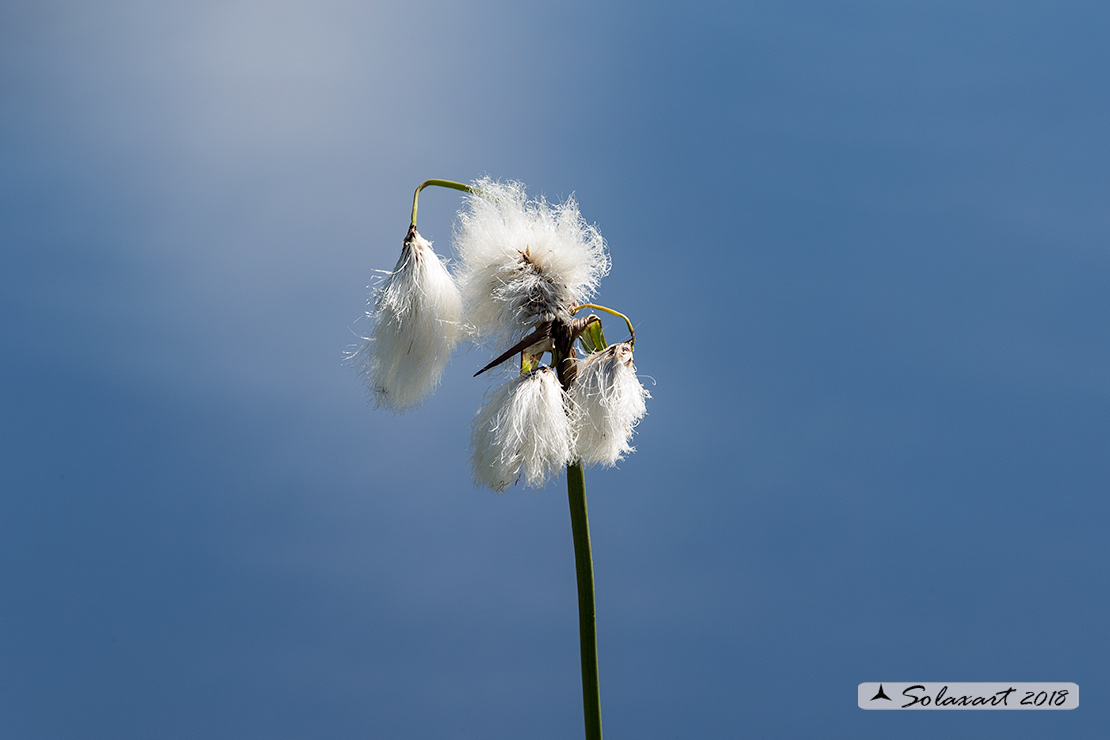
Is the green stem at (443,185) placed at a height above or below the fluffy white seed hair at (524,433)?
above

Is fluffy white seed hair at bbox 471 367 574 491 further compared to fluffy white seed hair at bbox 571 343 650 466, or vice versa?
fluffy white seed hair at bbox 571 343 650 466

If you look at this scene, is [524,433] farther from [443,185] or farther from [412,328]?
[443,185]

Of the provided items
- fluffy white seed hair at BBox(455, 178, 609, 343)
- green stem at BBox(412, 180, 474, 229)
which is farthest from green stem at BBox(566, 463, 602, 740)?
green stem at BBox(412, 180, 474, 229)

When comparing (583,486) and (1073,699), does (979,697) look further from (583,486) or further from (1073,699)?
(583,486)

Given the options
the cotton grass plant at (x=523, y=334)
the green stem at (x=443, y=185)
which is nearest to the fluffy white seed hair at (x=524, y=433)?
the cotton grass plant at (x=523, y=334)

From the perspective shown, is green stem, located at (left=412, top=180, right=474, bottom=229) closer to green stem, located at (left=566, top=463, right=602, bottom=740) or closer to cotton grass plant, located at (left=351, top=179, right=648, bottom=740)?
cotton grass plant, located at (left=351, top=179, right=648, bottom=740)

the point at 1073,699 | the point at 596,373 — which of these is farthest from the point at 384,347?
the point at 1073,699

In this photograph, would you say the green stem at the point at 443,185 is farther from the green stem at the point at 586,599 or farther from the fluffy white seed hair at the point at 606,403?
the green stem at the point at 586,599

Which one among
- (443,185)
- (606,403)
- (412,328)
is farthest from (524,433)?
(443,185)
